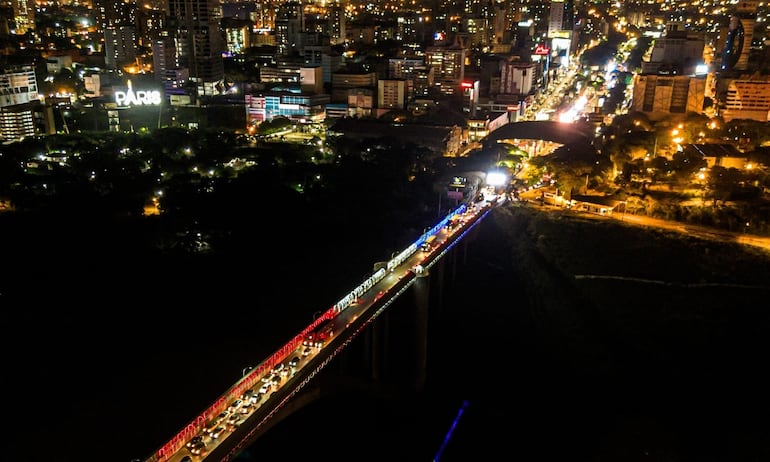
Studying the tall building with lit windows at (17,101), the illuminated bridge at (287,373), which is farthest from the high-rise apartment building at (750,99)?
the tall building with lit windows at (17,101)

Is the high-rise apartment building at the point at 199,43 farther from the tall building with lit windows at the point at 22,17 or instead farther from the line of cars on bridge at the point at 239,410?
the line of cars on bridge at the point at 239,410

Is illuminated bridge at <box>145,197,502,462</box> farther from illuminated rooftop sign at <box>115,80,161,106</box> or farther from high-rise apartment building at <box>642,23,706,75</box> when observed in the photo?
high-rise apartment building at <box>642,23,706,75</box>

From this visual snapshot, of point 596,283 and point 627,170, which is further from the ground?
point 627,170

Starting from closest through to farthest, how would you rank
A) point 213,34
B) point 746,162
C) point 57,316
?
point 57,316
point 746,162
point 213,34

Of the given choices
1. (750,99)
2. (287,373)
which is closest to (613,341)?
(287,373)

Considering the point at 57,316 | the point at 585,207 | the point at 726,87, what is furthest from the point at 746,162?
the point at 57,316

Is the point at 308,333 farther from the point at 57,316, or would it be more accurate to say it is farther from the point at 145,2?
the point at 145,2

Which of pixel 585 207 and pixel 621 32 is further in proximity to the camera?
pixel 621 32
